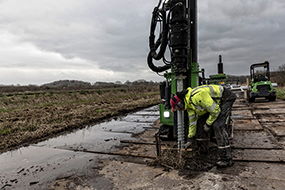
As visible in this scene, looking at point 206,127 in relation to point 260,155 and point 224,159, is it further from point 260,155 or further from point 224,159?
point 260,155

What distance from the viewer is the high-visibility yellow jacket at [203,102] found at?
359cm

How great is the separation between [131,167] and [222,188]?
182 cm

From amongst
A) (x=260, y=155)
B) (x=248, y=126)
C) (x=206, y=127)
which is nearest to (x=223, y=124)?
(x=206, y=127)

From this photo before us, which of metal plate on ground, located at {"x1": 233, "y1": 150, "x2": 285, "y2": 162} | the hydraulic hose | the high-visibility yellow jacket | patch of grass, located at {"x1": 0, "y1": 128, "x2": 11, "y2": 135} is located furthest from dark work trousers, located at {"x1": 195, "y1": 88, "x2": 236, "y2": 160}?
patch of grass, located at {"x1": 0, "y1": 128, "x2": 11, "y2": 135}

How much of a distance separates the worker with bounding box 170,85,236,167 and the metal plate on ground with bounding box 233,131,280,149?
1561 mm

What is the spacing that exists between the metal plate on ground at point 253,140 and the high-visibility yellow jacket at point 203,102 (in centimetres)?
197

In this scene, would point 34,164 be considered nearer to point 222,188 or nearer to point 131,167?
point 131,167

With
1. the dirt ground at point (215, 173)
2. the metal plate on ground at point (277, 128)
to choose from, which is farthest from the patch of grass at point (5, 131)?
the metal plate on ground at point (277, 128)

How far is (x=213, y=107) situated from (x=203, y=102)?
223mm

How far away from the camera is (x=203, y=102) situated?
11.7ft

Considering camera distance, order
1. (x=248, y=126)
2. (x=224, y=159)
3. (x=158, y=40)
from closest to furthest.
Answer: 1. (x=224, y=159)
2. (x=158, y=40)
3. (x=248, y=126)

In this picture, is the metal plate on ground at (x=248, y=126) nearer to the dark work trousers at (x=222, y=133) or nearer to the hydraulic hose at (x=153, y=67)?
the dark work trousers at (x=222, y=133)

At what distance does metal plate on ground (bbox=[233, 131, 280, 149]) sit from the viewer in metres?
5.01

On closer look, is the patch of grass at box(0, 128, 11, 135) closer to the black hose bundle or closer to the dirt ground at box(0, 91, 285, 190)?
the dirt ground at box(0, 91, 285, 190)
